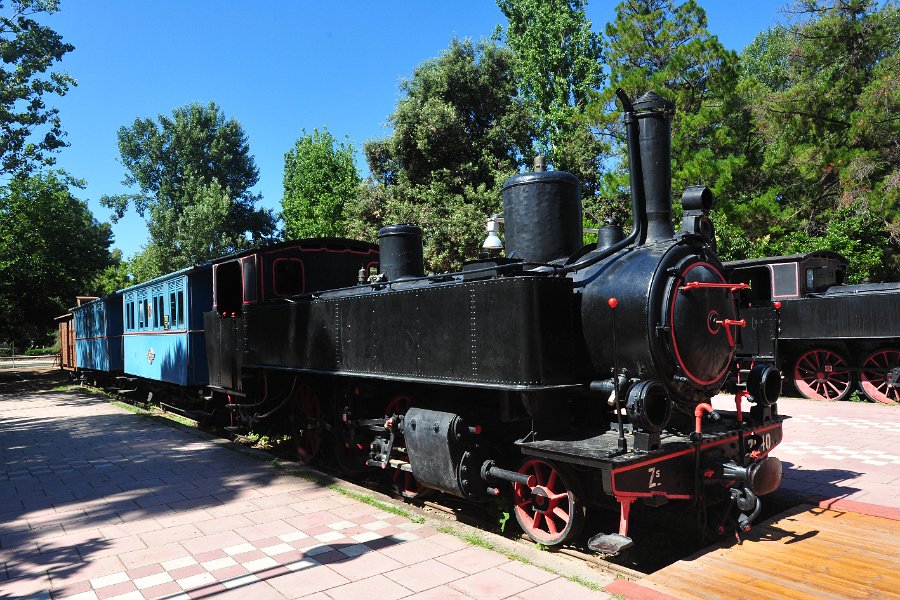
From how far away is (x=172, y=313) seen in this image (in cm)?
1248

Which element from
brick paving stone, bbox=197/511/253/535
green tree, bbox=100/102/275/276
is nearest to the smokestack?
brick paving stone, bbox=197/511/253/535

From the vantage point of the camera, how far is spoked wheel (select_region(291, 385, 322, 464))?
761 centimetres

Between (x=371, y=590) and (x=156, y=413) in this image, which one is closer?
(x=371, y=590)

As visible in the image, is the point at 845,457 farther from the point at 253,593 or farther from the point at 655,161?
the point at 253,593

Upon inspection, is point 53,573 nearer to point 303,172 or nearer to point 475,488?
point 475,488

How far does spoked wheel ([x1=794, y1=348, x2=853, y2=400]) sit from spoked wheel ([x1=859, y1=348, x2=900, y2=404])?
309 millimetres

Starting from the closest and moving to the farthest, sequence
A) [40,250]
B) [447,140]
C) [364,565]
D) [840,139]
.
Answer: [364,565], [840,139], [447,140], [40,250]

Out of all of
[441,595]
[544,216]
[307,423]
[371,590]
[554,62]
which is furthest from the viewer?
[554,62]

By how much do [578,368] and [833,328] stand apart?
9802mm

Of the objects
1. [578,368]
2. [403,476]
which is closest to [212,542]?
[403,476]

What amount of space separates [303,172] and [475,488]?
32107 mm

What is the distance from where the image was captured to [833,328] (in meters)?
12.1

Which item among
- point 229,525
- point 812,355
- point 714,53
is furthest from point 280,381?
point 714,53

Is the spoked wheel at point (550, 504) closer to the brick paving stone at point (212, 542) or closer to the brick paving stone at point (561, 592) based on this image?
the brick paving stone at point (561, 592)
